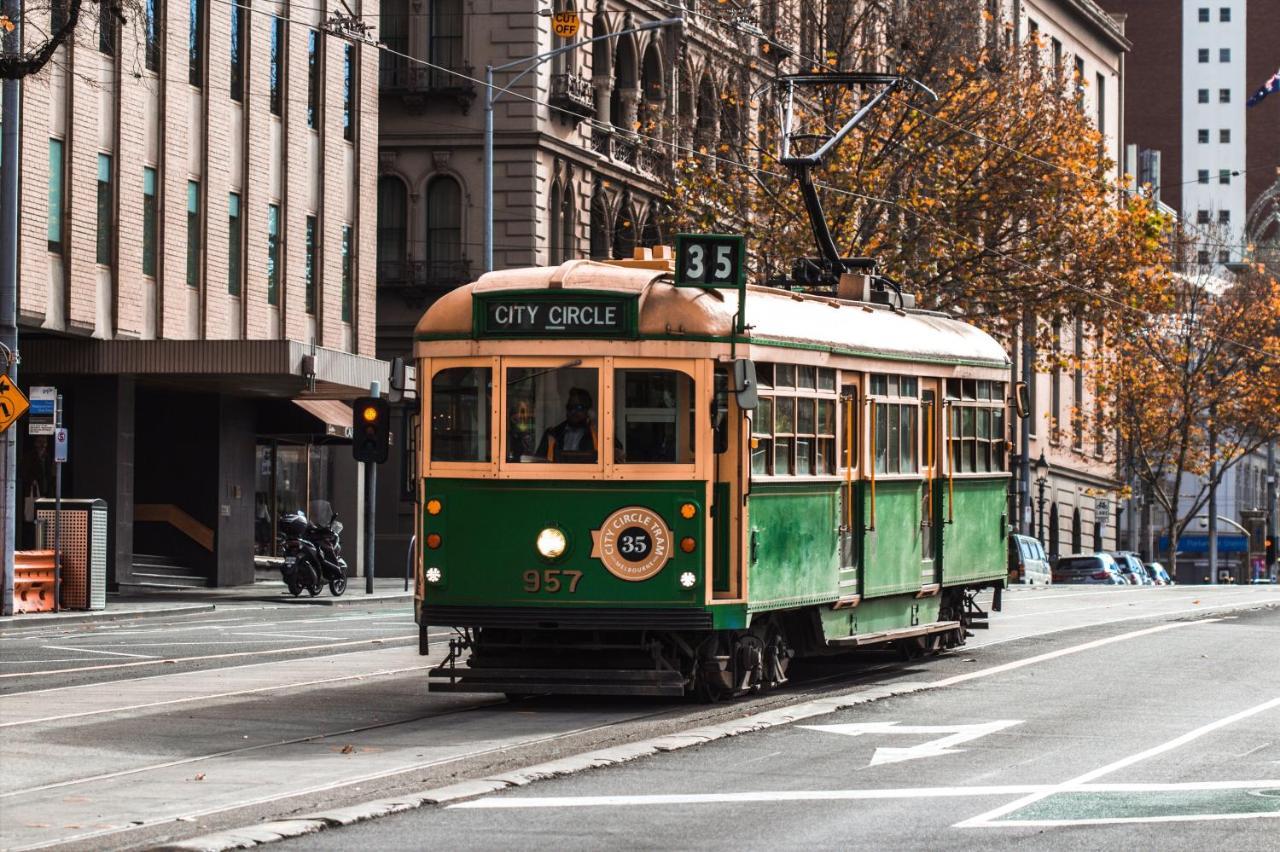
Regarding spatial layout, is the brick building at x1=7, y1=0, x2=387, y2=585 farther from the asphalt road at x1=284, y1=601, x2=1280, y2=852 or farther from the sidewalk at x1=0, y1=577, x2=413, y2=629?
the asphalt road at x1=284, y1=601, x2=1280, y2=852

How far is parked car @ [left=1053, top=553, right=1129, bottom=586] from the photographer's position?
56438mm

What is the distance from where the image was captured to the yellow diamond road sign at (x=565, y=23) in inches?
1909

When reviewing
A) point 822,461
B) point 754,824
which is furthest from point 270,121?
point 754,824

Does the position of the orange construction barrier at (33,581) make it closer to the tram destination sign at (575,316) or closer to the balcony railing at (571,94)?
the tram destination sign at (575,316)

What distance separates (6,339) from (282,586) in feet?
40.3

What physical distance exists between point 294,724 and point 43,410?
15848mm

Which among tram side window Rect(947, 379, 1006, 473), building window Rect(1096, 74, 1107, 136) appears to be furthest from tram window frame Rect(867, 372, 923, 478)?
building window Rect(1096, 74, 1107, 136)

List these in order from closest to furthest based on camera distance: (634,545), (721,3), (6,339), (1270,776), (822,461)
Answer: (1270,776)
(634,545)
(822,461)
(6,339)
(721,3)

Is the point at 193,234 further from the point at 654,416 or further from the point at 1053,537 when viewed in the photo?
the point at 1053,537

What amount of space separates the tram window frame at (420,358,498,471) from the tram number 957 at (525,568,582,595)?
2.80 ft

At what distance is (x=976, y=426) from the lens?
71.9 ft

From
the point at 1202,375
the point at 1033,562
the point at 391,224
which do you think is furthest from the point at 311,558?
the point at 1202,375

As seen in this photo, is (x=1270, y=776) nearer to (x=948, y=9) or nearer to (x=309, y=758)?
(x=309, y=758)

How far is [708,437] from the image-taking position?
639 inches
